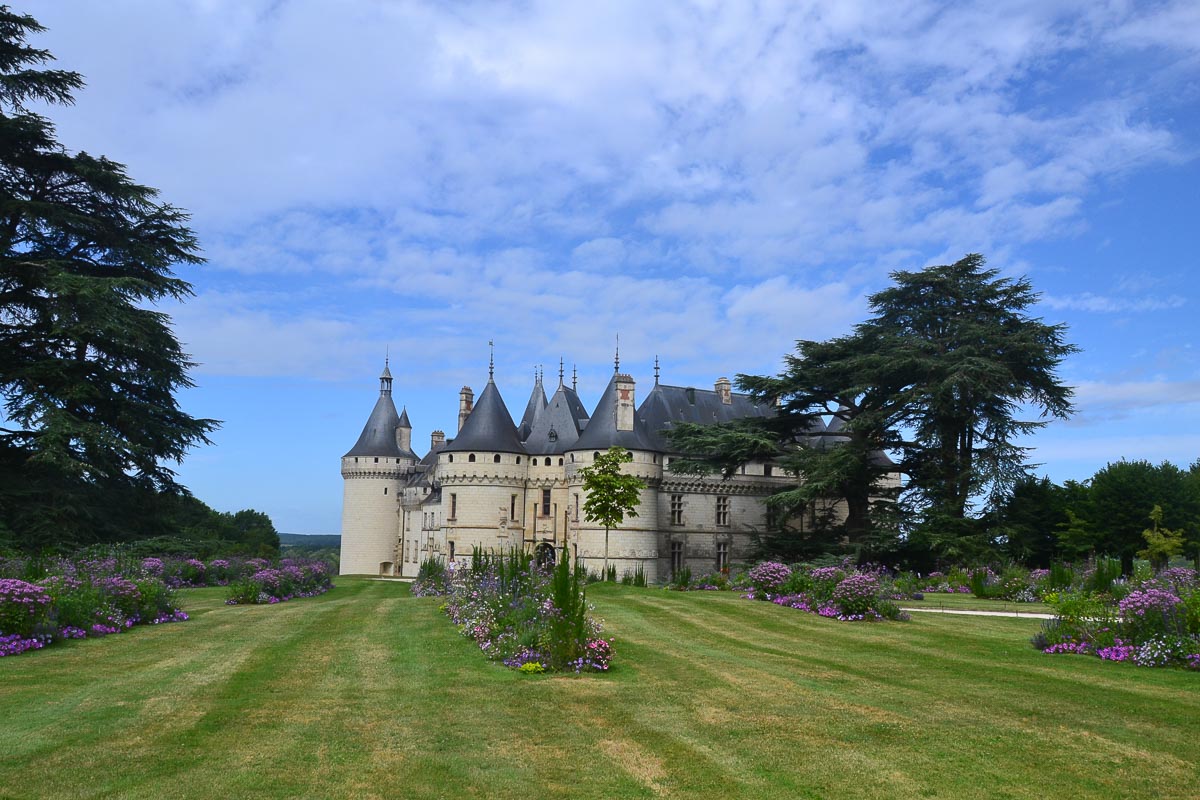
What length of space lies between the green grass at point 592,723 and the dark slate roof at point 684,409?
28.6 metres

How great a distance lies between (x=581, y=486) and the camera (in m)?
40.5

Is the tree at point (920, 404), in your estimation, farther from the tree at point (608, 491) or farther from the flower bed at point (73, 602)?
the flower bed at point (73, 602)

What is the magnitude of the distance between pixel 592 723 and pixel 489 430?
35.1 m

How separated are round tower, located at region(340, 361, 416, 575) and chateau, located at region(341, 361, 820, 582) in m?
7.14

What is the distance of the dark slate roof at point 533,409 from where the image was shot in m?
45.5

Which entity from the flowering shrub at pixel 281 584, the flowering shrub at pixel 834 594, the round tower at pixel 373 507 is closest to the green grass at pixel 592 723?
the flowering shrub at pixel 834 594

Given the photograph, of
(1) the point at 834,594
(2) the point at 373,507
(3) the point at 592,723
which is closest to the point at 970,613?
(1) the point at 834,594

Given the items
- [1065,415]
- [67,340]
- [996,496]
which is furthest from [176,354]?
[1065,415]

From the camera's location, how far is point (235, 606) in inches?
771

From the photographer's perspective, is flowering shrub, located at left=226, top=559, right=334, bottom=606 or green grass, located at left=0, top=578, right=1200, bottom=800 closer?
green grass, located at left=0, top=578, right=1200, bottom=800

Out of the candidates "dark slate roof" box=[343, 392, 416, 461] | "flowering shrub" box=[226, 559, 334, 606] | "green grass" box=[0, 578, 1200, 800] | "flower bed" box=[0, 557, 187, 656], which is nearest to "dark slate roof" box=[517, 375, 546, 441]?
"dark slate roof" box=[343, 392, 416, 461]

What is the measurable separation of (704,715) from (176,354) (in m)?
23.1

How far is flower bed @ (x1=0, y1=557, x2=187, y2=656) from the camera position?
12.4 meters

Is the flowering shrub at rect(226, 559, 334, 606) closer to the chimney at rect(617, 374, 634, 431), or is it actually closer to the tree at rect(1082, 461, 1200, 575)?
the chimney at rect(617, 374, 634, 431)
